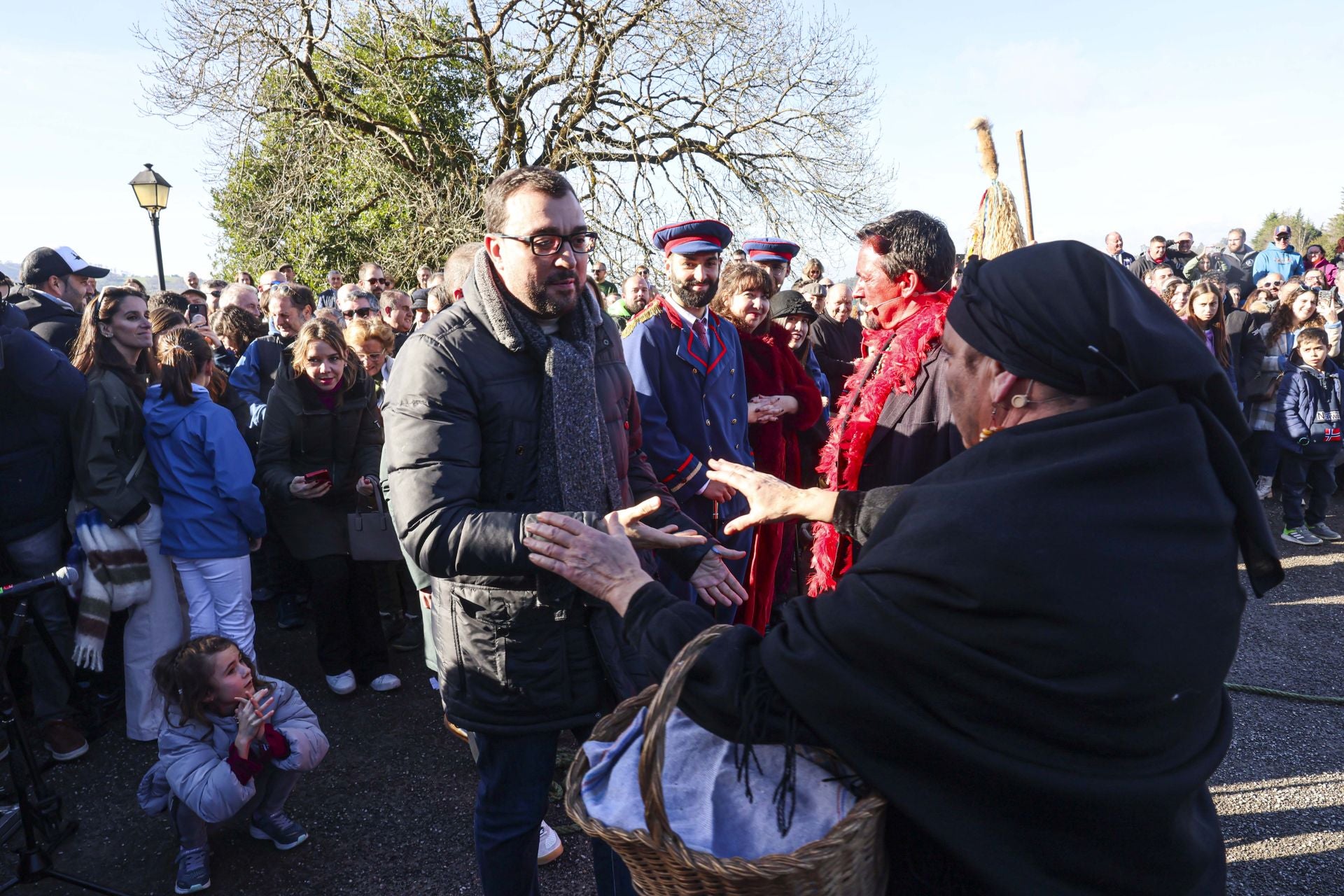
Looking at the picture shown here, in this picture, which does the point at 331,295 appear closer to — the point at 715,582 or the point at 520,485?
the point at 520,485

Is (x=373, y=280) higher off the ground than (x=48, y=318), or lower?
higher

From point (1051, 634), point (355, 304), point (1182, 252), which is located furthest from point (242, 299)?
point (1182, 252)

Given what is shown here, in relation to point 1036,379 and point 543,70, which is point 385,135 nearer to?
point 543,70

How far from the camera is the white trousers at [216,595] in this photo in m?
4.24

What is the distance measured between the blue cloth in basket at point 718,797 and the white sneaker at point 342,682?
369 cm

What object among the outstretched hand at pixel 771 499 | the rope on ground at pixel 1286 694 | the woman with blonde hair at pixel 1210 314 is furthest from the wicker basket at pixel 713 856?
the woman with blonde hair at pixel 1210 314

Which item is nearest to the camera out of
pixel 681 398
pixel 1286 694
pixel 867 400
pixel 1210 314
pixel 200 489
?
pixel 867 400

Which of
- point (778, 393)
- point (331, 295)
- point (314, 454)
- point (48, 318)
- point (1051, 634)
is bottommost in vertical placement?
point (1051, 634)

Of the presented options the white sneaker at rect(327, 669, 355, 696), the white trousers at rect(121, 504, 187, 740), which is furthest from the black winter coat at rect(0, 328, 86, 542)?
the white sneaker at rect(327, 669, 355, 696)

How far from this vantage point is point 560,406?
2.34 m

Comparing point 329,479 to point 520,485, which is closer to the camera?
point 520,485

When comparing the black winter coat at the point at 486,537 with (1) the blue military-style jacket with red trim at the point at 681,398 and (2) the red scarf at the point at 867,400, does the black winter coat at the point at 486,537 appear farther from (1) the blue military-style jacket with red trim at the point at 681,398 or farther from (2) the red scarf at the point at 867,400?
(1) the blue military-style jacket with red trim at the point at 681,398

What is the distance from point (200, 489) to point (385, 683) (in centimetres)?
148

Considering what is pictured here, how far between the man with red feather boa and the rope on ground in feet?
9.73
